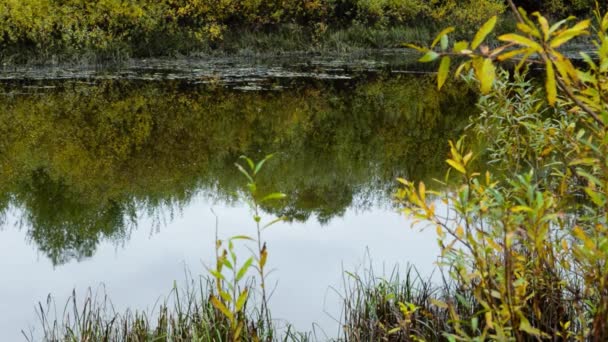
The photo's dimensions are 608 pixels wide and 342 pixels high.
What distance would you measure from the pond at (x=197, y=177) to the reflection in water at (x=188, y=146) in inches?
1.2

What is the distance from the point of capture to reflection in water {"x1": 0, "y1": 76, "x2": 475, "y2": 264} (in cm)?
727

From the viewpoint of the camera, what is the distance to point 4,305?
4.89 m

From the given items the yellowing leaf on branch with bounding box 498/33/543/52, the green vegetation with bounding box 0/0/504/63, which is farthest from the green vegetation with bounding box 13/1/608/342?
the green vegetation with bounding box 0/0/504/63

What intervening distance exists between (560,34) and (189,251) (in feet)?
15.7

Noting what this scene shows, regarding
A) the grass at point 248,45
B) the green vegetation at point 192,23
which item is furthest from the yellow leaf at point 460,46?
the grass at point 248,45

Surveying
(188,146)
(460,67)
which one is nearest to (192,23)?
(188,146)

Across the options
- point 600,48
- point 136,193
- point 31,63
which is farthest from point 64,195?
point 31,63

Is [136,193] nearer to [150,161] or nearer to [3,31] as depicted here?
[150,161]

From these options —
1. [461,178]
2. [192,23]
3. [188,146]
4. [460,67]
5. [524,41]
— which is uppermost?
[192,23]

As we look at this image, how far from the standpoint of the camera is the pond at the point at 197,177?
545 cm

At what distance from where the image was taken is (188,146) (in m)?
10.2

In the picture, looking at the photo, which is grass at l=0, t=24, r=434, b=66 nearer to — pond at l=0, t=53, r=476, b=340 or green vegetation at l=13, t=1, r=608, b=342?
pond at l=0, t=53, r=476, b=340

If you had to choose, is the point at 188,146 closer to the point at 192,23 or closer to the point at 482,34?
the point at 482,34

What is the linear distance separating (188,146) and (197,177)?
1.79 meters
